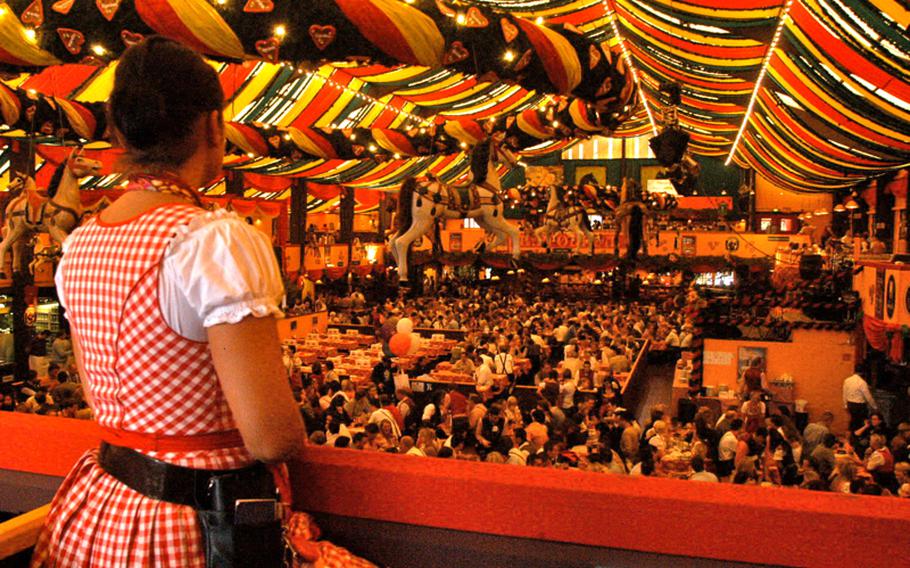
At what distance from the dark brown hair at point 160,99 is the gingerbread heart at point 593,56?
281 centimetres

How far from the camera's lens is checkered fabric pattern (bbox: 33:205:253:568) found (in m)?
0.84

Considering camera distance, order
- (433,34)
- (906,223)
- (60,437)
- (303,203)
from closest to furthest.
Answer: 1. (60,437)
2. (433,34)
3. (906,223)
4. (303,203)

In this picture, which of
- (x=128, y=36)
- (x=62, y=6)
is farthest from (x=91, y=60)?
(x=128, y=36)

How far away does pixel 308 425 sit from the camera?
5570 mm

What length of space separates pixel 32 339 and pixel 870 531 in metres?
10.6

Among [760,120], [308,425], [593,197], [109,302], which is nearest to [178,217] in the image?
[109,302]

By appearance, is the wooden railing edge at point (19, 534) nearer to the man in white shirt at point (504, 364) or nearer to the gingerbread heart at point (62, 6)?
the gingerbread heart at point (62, 6)

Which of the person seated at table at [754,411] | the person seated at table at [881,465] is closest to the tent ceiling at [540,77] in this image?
the person seated at table at [881,465]

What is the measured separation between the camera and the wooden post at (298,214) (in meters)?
18.5

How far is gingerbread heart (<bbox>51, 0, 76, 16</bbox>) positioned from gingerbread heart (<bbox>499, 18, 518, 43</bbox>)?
65.1 inches

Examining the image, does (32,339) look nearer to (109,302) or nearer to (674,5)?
(674,5)

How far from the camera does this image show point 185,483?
0.89m

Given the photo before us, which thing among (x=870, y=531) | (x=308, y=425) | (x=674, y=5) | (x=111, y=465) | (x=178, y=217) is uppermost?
(x=674, y=5)

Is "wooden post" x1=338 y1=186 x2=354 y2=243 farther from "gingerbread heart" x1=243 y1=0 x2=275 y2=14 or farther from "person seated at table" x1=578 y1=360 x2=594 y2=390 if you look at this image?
"gingerbread heart" x1=243 y1=0 x2=275 y2=14
